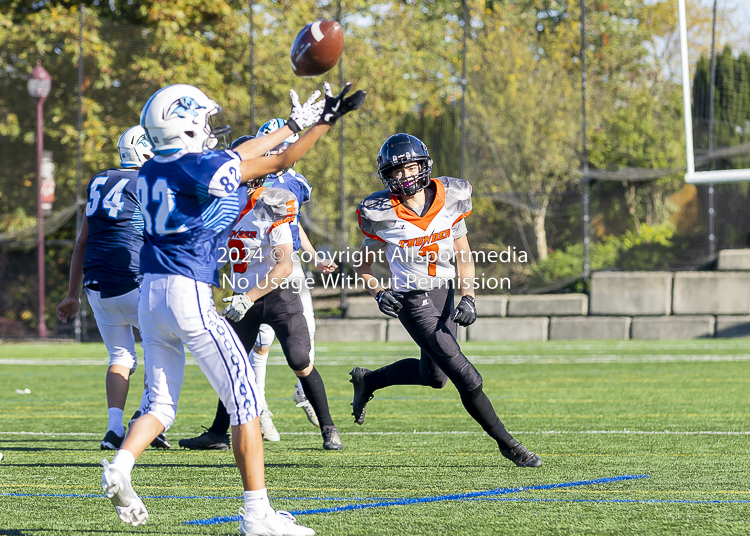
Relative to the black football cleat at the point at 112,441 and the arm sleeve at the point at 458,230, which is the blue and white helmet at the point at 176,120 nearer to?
the arm sleeve at the point at 458,230

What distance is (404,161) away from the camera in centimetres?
513

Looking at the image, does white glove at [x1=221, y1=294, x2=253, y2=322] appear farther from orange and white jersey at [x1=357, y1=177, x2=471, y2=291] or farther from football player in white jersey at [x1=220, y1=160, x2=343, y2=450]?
orange and white jersey at [x1=357, y1=177, x2=471, y2=291]

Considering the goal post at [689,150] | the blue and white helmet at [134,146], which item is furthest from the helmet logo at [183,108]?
the goal post at [689,150]

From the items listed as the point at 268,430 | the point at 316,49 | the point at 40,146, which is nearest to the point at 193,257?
the point at 316,49

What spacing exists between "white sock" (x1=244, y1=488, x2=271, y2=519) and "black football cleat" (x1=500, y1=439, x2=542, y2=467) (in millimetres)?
1792

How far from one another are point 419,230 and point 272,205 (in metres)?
0.95

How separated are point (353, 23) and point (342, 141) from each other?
11.1 feet

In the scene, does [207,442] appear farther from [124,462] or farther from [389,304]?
[124,462]

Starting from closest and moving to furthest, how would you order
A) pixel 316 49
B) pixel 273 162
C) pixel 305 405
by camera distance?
pixel 273 162
pixel 316 49
pixel 305 405

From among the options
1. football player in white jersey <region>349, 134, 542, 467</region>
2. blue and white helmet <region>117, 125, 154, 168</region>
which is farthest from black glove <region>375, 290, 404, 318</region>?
blue and white helmet <region>117, 125, 154, 168</region>

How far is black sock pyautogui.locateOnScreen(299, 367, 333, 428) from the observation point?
5719mm

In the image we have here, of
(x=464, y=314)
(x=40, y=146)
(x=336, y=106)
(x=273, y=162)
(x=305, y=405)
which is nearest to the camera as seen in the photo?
(x=273, y=162)

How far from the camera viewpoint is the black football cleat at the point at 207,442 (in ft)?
18.8

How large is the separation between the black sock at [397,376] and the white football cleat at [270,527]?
220 cm
